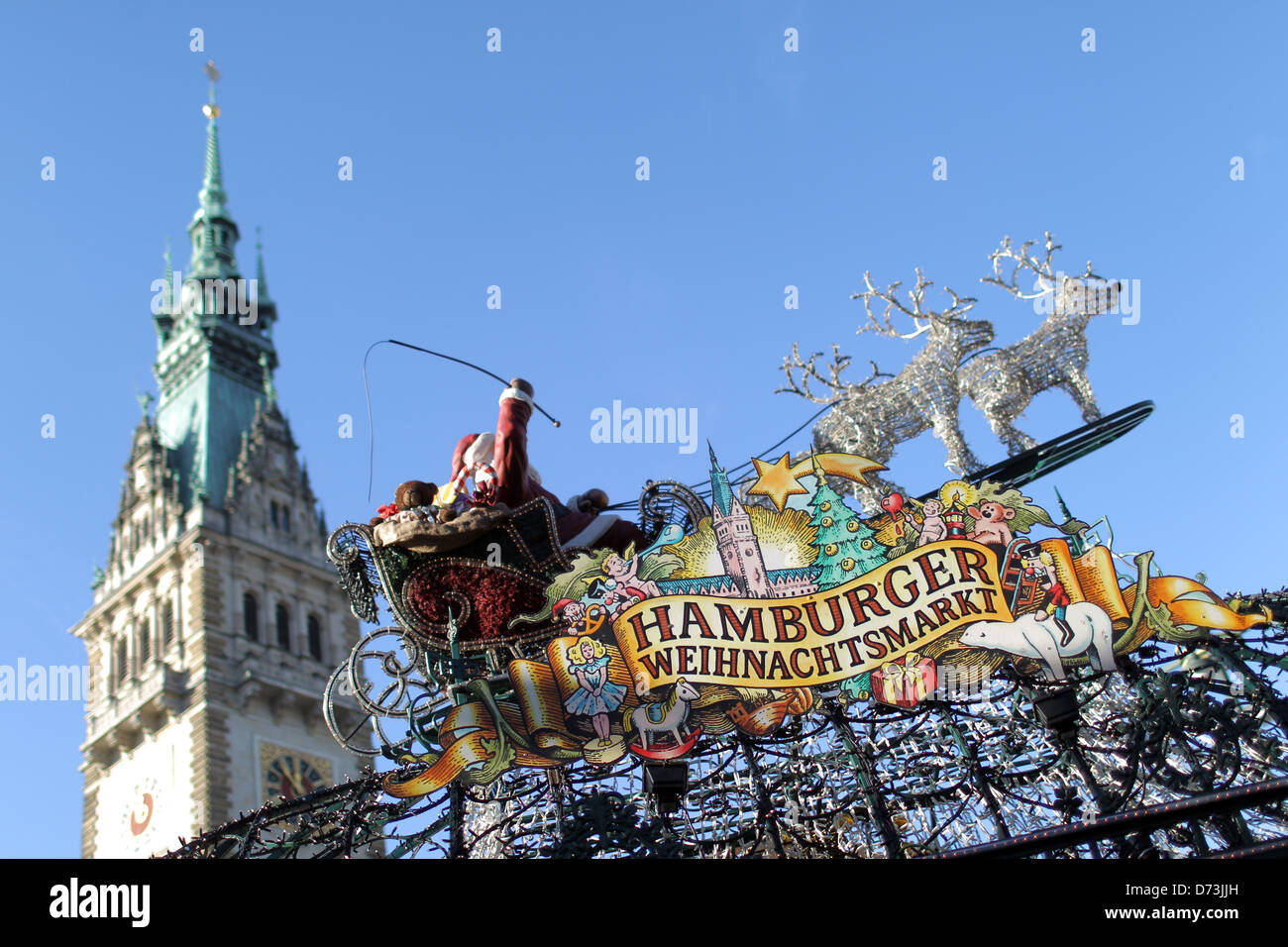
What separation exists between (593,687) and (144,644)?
54231 millimetres

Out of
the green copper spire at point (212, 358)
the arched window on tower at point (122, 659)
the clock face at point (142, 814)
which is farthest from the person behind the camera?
the green copper spire at point (212, 358)

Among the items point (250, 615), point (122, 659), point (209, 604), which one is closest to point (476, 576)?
point (209, 604)

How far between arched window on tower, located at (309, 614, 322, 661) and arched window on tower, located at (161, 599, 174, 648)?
19.8 ft

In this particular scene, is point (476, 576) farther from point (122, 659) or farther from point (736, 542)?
point (122, 659)

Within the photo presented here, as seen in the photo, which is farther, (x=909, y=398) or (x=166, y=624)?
(x=166, y=624)

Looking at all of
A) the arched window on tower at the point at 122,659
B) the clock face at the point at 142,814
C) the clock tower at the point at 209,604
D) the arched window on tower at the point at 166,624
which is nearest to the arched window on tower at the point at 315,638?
the clock tower at the point at 209,604

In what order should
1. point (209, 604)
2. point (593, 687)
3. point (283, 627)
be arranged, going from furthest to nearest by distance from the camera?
point (283, 627) < point (209, 604) < point (593, 687)

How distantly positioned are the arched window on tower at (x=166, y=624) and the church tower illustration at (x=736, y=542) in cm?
5074

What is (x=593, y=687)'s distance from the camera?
15094 millimetres

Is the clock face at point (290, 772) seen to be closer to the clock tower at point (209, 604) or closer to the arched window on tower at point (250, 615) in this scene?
the clock tower at point (209, 604)

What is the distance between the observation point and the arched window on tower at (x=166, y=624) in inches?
2477
